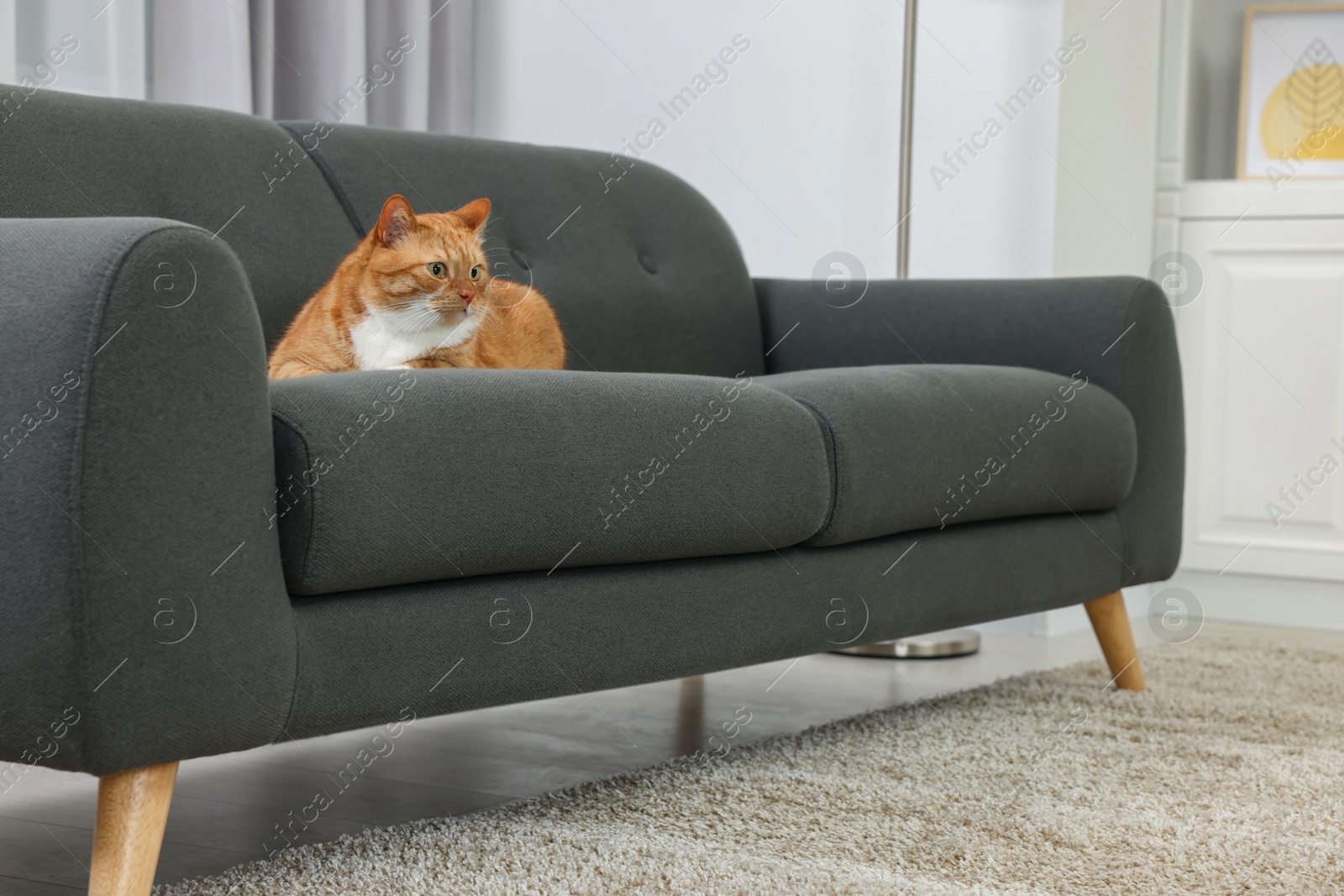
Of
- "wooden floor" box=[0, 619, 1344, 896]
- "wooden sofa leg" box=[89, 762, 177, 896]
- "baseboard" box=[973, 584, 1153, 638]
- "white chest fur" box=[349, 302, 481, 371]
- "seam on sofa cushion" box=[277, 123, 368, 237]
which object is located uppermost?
"seam on sofa cushion" box=[277, 123, 368, 237]

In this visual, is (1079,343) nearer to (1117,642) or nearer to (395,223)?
(1117,642)

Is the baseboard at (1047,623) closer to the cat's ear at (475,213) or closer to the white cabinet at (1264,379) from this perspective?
the white cabinet at (1264,379)

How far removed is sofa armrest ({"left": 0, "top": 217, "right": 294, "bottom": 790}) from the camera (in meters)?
1.02

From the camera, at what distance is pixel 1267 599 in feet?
10.8

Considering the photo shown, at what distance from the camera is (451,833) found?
145 centimetres

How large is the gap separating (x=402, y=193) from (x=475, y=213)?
48 cm

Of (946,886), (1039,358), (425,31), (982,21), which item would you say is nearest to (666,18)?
(425,31)

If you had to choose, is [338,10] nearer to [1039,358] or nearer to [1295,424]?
[1039,358]

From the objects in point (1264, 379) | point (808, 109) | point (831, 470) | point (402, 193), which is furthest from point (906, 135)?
point (831, 470)

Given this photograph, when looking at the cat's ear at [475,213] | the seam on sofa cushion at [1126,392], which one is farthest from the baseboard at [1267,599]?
the cat's ear at [475,213]

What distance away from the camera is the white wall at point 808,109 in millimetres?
3271

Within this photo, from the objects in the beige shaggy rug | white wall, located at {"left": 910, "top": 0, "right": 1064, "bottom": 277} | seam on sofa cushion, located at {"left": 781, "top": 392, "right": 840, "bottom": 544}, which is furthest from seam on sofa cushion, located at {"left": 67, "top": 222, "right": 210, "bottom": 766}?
white wall, located at {"left": 910, "top": 0, "right": 1064, "bottom": 277}

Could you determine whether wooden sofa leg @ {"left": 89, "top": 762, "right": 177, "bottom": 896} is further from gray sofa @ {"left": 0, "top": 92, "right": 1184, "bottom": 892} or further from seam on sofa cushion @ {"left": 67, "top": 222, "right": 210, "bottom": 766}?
seam on sofa cushion @ {"left": 67, "top": 222, "right": 210, "bottom": 766}

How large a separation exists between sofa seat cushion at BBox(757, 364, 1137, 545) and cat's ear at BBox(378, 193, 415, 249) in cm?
51
